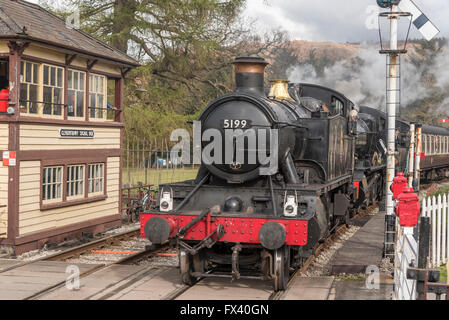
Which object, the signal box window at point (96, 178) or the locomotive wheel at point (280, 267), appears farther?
the signal box window at point (96, 178)

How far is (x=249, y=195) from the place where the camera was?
27.3 ft

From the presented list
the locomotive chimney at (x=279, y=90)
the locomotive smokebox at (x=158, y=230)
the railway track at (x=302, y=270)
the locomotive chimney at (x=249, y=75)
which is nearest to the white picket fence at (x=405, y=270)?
the railway track at (x=302, y=270)

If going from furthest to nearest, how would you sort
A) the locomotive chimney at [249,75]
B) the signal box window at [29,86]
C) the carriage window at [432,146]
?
the carriage window at [432,146] → the signal box window at [29,86] → the locomotive chimney at [249,75]

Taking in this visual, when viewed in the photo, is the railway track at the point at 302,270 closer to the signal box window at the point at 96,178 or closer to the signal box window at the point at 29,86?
the signal box window at the point at 29,86

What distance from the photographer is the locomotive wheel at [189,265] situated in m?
8.02

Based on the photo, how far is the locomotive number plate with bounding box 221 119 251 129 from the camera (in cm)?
820

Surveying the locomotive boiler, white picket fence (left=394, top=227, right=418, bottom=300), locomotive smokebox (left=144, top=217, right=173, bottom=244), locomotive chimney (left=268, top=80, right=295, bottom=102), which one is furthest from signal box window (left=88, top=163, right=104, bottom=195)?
white picket fence (left=394, top=227, right=418, bottom=300)

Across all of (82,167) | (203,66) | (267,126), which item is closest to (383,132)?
(203,66)

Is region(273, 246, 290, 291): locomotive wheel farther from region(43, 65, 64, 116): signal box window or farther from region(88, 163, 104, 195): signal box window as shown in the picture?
region(88, 163, 104, 195): signal box window

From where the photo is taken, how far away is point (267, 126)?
26.7ft

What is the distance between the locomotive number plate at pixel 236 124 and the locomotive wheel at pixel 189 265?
6.17ft

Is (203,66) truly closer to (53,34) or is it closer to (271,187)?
(53,34)

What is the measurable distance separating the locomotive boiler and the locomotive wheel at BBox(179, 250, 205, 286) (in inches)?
0.6

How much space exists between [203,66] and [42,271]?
1666 centimetres
